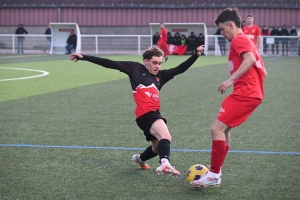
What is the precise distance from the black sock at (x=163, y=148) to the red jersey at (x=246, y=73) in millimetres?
909

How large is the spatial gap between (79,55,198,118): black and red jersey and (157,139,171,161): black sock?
1.41 ft

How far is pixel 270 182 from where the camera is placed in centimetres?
635

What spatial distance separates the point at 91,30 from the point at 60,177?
4168 centimetres

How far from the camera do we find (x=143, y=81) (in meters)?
6.95


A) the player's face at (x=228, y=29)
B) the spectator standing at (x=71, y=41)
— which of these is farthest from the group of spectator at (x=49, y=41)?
the player's face at (x=228, y=29)

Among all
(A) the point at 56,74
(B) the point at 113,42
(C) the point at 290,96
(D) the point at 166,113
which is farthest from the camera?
(B) the point at 113,42

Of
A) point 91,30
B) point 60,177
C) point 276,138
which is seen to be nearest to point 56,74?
point 276,138

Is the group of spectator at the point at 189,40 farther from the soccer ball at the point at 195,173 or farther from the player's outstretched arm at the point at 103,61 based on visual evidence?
the soccer ball at the point at 195,173

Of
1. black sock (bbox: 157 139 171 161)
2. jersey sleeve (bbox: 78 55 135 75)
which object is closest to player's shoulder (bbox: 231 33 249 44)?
black sock (bbox: 157 139 171 161)

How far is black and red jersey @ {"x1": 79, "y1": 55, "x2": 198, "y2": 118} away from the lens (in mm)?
6824

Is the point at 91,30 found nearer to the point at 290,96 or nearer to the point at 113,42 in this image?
the point at 113,42

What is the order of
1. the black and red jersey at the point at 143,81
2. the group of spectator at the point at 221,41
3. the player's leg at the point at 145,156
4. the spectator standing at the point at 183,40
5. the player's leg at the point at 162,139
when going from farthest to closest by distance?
the spectator standing at the point at 183,40 < the group of spectator at the point at 221,41 < the player's leg at the point at 145,156 < the black and red jersey at the point at 143,81 < the player's leg at the point at 162,139

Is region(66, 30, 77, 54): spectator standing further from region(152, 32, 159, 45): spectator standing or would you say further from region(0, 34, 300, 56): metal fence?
region(152, 32, 159, 45): spectator standing

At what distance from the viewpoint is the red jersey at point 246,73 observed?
240 inches
